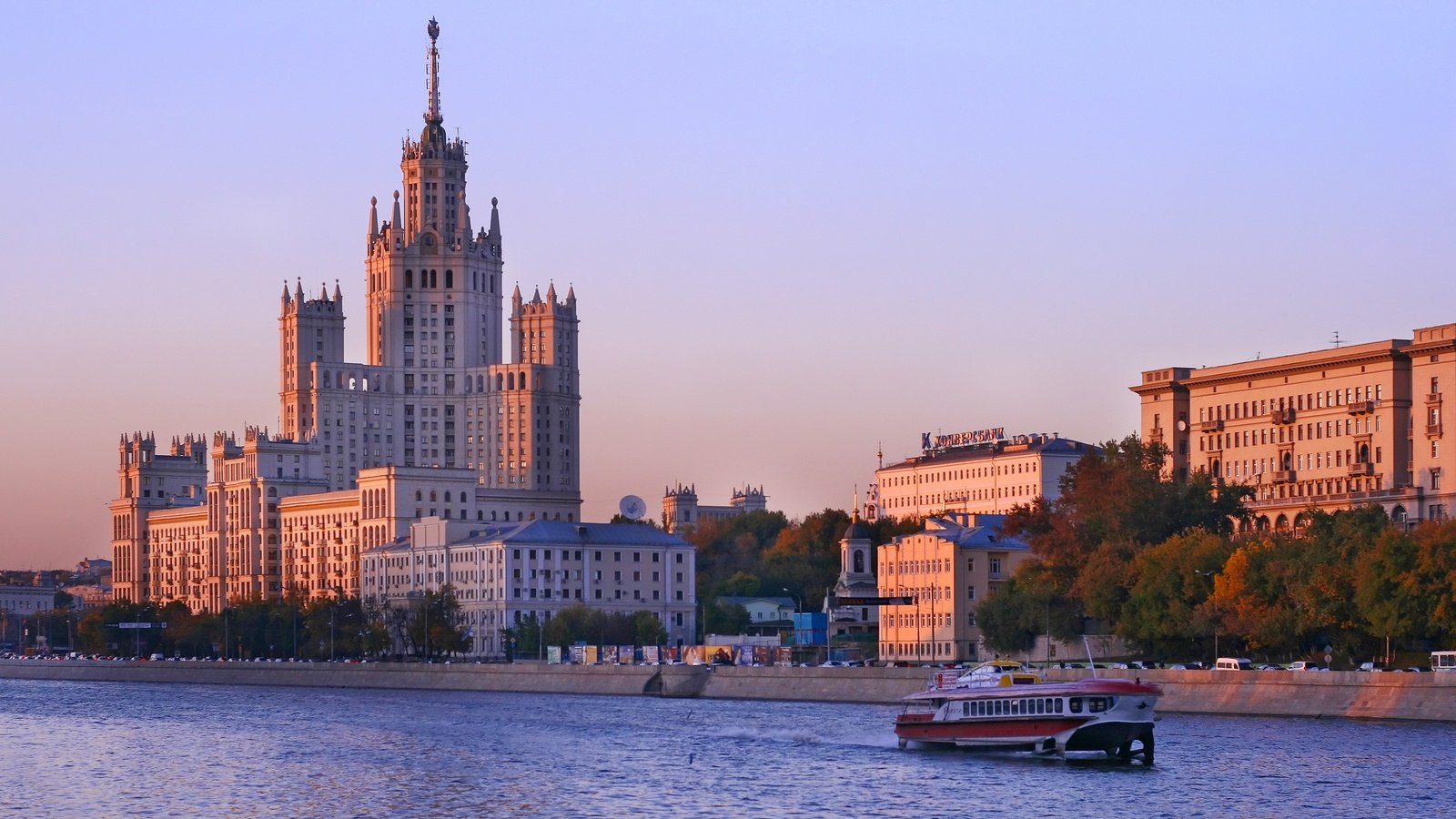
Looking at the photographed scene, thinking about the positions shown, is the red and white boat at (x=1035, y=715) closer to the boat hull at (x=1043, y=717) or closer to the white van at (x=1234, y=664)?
the boat hull at (x=1043, y=717)

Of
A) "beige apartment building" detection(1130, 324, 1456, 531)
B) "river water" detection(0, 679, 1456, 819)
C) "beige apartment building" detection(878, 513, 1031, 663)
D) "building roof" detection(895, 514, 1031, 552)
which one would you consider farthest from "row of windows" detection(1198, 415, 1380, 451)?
"river water" detection(0, 679, 1456, 819)

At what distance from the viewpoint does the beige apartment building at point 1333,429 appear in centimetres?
17350

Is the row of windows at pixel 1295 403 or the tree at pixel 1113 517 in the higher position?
the row of windows at pixel 1295 403

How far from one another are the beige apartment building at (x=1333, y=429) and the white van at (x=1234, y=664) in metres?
38.1

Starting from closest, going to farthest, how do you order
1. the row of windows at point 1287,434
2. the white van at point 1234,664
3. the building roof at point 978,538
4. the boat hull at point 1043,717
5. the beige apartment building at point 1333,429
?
the boat hull at point 1043,717, the white van at point 1234,664, the beige apartment building at point 1333,429, the row of windows at point 1287,434, the building roof at point 978,538

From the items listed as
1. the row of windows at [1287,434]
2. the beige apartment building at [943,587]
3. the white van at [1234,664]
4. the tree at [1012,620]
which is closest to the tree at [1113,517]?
the tree at [1012,620]

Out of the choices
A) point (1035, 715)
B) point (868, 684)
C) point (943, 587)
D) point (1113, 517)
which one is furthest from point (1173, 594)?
point (1035, 715)

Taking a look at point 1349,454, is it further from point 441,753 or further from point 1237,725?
point 441,753

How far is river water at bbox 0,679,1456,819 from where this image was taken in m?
82.1

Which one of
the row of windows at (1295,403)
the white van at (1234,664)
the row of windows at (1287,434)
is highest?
the row of windows at (1295,403)

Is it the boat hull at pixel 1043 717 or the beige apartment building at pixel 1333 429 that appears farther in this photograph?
the beige apartment building at pixel 1333 429

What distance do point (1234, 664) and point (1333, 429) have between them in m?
59.5

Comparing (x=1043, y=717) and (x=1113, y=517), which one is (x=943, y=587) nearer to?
(x=1113, y=517)

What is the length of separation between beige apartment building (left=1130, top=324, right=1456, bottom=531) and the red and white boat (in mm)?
72216
